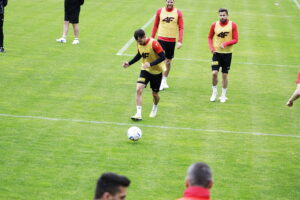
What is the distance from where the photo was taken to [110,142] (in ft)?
42.7

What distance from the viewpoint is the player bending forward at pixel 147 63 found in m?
14.1

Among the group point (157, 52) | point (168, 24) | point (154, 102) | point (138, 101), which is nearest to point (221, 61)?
point (168, 24)

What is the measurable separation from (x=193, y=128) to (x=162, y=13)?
4322 mm

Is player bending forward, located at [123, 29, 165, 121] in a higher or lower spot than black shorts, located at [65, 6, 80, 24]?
higher

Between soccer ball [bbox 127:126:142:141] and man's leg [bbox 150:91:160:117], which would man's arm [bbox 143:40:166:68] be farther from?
soccer ball [bbox 127:126:142:141]

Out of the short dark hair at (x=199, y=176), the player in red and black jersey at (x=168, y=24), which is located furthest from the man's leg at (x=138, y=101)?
the short dark hair at (x=199, y=176)

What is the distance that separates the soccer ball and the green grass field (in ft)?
0.52

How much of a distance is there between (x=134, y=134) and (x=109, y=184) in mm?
7242

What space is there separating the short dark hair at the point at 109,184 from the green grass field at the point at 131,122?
4.47m

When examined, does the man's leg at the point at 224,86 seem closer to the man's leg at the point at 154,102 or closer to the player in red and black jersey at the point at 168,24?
the player in red and black jersey at the point at 168,24

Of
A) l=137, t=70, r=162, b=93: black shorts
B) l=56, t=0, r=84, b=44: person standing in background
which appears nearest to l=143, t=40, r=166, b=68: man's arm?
l=137, t=70, r=162, b=93: black shorts

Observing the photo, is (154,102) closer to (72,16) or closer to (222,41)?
(222,41)

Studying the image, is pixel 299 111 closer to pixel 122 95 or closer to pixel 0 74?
pixel 122 95

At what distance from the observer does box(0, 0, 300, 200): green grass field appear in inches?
432
